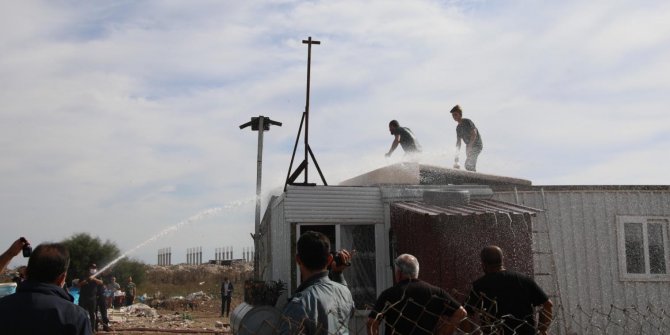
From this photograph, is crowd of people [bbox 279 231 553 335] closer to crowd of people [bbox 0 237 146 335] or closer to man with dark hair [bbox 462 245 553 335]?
man with dark hair [bbox 462 245 553 335]

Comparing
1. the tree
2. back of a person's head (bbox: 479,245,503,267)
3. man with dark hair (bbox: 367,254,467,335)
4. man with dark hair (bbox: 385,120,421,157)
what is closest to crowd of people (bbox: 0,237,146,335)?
man with dark hair (bbox: 367,254,467,335)

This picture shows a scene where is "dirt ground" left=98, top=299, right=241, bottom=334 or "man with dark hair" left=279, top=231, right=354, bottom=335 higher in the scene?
"man with dark hair" left=279, top=231, right=354, bottom=335

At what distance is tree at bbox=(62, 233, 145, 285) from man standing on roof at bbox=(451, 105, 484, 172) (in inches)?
1187

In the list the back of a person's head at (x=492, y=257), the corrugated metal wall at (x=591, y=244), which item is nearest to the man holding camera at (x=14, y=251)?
the back of a person's head at (x=492, y=257)

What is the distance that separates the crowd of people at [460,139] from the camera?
12922mm

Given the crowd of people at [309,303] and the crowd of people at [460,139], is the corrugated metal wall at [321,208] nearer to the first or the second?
the crowd of people at [460,139]

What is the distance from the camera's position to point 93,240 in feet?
136

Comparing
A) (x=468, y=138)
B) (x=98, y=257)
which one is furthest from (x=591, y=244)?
(x=98, y=257)

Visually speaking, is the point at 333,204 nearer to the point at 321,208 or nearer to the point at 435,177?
the point at 321,208

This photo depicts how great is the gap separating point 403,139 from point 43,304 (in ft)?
32.8

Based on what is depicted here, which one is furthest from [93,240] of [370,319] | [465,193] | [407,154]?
[370,319]

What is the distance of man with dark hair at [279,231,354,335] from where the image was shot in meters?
3.61

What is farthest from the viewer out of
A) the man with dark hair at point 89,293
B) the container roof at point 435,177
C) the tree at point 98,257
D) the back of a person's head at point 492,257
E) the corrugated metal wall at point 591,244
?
the tree at point 98,257

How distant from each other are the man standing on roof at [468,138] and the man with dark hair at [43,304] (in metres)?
9.87
